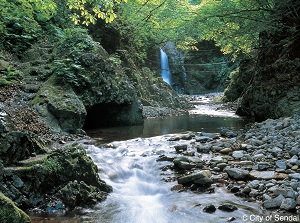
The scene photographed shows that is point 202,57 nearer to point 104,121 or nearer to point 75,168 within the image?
point 104,121

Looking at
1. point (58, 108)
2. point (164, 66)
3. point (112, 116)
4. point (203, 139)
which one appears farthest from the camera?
point (164, 66)

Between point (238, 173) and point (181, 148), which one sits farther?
point (181, 148)

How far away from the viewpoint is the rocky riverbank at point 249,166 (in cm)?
404

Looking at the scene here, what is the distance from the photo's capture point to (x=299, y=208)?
3492mm

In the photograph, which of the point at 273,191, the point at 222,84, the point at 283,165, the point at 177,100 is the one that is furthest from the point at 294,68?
the point at 222,84

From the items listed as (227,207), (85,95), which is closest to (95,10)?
(227,207)

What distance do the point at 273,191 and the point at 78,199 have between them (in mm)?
2856

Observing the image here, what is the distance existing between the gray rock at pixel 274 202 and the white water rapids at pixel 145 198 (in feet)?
0.42

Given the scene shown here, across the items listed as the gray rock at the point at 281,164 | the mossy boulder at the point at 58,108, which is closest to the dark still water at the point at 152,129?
the mossy boulder at the point at 58,108

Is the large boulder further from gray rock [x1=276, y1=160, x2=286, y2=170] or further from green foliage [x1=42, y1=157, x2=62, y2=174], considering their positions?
green foliage [x1=42, y1=157, x2=62, y2=174]

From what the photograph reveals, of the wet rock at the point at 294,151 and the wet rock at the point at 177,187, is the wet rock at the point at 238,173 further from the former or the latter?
the wet rock at the point at 294,151

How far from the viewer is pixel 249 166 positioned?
17.6 ft

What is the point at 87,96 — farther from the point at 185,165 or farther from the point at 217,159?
the point at 217,159

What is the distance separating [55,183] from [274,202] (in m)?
3.12
